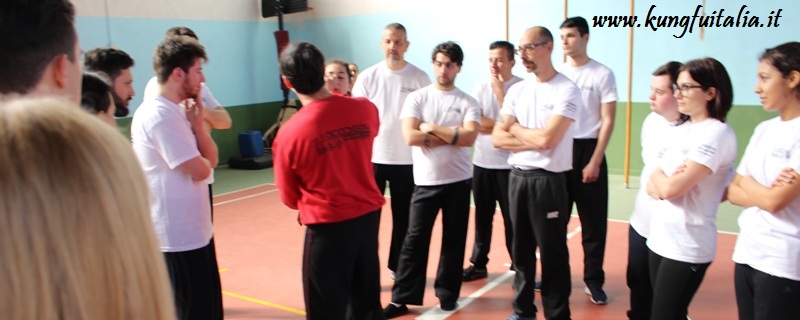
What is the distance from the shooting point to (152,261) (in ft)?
2.37

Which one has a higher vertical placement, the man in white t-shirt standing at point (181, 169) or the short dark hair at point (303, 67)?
the short dark hair at point (303, 67)

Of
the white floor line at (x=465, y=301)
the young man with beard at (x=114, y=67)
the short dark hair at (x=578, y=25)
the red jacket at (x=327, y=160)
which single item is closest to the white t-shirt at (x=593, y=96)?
the short dark hair at (x=578, y=25)

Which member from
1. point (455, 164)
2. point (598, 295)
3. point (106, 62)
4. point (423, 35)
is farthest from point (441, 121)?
point (423, 35)

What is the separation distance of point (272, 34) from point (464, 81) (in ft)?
13.6

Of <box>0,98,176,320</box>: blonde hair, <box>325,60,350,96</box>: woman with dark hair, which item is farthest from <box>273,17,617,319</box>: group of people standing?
<box>0,98,176,320</box>: blonde hair

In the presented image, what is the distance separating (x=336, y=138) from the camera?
257cm

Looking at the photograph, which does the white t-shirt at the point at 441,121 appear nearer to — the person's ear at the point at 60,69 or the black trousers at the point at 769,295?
the black trousers at the point at 769,295

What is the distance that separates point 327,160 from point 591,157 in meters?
2.20

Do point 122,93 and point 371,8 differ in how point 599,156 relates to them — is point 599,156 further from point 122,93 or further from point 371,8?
point 371,8

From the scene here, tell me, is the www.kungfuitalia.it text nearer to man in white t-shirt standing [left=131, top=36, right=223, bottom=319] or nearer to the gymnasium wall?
the gymnasium wall

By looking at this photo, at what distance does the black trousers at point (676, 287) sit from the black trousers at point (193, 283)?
1.96 m

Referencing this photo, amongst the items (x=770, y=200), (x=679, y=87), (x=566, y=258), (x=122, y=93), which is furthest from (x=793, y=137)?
(x=122, y=93)

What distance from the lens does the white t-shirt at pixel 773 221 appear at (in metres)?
2.07

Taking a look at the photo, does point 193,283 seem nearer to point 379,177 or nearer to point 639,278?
point 379,177
